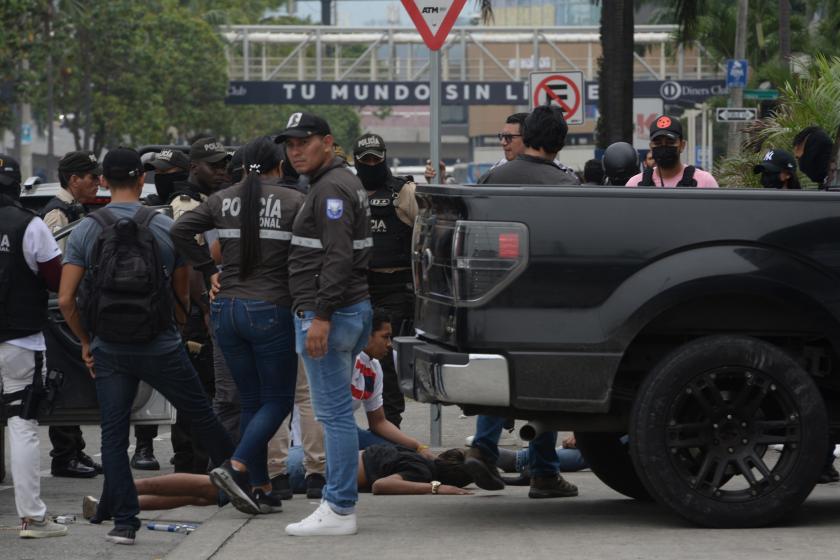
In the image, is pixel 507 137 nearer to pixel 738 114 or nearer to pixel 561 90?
pixel 561 90

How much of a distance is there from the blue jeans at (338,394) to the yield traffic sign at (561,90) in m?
9.52

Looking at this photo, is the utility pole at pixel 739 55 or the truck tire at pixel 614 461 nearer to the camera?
the truck tire at pixel 614 461

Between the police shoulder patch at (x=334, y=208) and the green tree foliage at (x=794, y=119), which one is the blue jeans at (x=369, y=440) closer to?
the police shoulder patch at (x=334, y=208)

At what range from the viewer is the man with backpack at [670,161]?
9.35m

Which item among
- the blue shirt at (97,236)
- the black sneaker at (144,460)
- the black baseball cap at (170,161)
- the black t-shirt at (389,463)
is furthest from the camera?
the black baseball cap at (170,161)

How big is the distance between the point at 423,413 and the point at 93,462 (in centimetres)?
310

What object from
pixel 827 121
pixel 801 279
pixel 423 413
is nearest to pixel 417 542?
pixel 801 279

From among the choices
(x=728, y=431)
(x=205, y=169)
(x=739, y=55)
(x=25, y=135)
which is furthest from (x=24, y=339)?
(x=25, y=135)

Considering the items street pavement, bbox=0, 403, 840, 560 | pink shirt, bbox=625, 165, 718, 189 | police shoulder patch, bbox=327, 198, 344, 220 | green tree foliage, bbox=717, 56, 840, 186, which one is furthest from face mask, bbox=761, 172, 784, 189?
green tree foliage, bbox=717, 56, 840, 186

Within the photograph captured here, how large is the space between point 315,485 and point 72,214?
11.1 ft

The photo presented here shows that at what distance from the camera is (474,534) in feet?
24.2

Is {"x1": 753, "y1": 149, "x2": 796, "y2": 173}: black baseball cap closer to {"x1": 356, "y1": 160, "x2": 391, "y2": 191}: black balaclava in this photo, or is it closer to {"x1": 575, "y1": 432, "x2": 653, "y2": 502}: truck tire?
{"x1": 575, "y1": 432, "x2": 653, "y2": 502}: truck tire

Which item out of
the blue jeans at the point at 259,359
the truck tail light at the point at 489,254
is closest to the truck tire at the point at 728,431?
the truck tail light at the point at 489,254

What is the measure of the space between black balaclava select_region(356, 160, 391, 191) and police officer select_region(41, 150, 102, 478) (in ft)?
6.39
